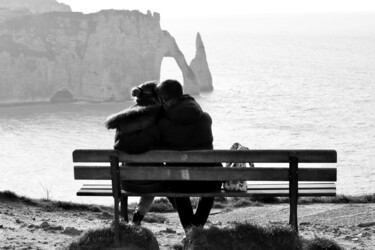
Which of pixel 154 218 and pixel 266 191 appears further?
pixel 154 218

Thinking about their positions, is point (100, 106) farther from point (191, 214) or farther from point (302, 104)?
Answer: point (191, 214)

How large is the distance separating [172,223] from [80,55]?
69.9 metres

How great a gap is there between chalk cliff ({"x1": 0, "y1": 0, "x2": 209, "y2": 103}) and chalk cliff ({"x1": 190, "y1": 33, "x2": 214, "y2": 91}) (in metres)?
3.20

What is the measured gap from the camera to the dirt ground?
722 cm

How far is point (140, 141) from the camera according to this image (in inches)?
256

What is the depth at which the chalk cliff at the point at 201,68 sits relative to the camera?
3228 inches

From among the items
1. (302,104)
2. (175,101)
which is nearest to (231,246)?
(175,101)

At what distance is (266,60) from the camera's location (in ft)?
424

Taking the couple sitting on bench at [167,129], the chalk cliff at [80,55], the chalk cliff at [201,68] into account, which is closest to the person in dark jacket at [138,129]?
the couple sitting on bench at [167,129]

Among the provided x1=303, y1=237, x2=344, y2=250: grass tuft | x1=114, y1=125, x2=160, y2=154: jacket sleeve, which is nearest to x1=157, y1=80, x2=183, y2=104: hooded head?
x1=114, y1=125, x2=160, y2=154: jacket sleeve

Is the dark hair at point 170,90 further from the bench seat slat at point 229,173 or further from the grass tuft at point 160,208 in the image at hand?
the grass tuft at point 160,208

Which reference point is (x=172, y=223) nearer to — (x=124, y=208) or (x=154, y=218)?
(x=154, y=218)

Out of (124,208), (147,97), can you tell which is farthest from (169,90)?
(124,208)

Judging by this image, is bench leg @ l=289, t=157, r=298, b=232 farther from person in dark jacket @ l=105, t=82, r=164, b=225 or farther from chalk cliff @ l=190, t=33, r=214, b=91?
chalk cliff @ l=190, t=33, r=214, b=91
